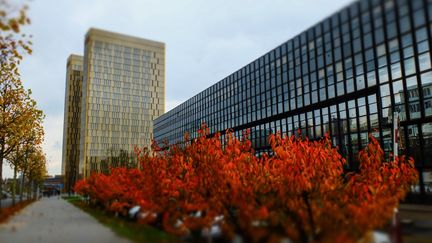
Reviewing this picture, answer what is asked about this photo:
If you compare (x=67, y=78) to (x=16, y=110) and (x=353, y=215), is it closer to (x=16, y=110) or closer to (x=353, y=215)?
(x=16, y=110)

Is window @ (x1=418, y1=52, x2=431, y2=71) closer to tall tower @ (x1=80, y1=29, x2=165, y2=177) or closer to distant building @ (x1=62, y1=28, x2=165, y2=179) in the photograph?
tall tower @ (x1=80, y1=29, x2=165, y2=177)

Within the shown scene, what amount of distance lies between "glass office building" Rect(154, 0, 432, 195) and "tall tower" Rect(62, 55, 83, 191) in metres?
105

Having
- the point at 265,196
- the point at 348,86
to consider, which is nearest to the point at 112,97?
the point at 348,86

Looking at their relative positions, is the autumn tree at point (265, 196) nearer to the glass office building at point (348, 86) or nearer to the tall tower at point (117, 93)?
the glass office building at point (348, 86)

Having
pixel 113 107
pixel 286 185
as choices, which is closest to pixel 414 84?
pixel 286 185

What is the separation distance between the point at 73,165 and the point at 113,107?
32618 mm

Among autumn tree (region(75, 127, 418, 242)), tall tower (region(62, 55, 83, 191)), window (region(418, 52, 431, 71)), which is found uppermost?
tall tower (region(62, 55, 83, 191))

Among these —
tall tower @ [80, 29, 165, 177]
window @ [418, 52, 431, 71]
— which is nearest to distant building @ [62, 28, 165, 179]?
tall tower @ [80, 29, 165, 177]

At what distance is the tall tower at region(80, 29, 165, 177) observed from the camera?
145 meters

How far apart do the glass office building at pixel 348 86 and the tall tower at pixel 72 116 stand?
105094mm

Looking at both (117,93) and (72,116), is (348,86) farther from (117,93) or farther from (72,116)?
(72,116)

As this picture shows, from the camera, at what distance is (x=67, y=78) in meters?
169

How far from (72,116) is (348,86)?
457 ft

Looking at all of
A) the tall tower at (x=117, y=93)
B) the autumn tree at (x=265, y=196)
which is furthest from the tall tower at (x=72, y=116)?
the autumn tree at (x=265, y=196)
